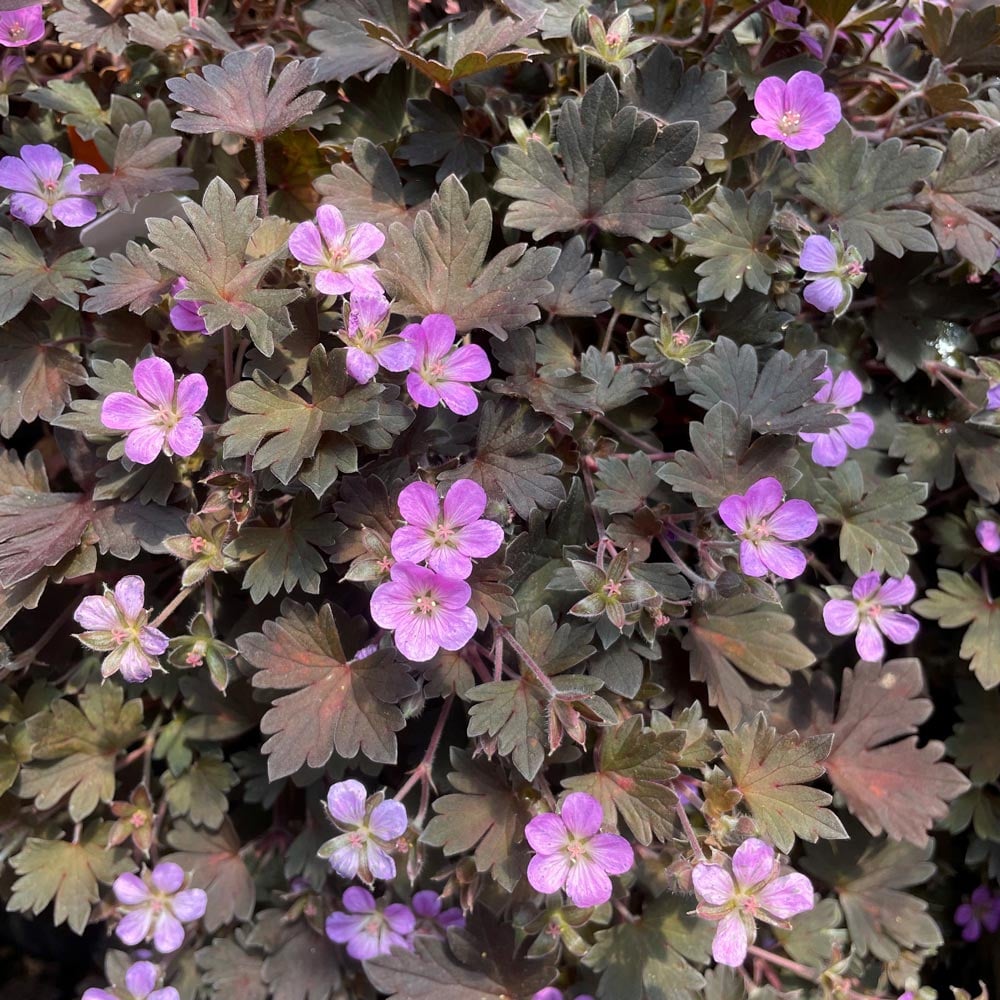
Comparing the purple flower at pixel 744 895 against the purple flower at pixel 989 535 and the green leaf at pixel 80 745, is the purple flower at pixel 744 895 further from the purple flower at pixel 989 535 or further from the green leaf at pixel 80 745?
the green leaf at pixel 80 745

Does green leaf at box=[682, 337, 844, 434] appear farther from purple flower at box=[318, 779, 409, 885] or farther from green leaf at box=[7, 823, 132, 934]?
green leaf at box=[7, 823, 132, 934]

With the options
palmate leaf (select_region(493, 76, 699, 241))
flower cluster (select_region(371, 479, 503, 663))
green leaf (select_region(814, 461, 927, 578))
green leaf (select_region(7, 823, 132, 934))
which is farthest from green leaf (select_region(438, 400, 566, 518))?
green leaf (select_region(7, 823, 132, 934))

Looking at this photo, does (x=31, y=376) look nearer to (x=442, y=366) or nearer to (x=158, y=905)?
(x=442, y=366)

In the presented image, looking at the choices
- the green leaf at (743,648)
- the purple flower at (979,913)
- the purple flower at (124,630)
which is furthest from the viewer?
the purple flower at (979,913)

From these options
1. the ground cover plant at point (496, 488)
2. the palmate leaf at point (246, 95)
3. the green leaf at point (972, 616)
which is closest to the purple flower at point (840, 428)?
the ground cover plant at point (496, 488)

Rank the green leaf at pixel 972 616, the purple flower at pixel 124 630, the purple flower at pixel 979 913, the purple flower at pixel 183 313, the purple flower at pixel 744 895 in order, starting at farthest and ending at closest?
the purple flower at pixel 979 913
the green leaf at pixel 972 616
the purple flower at pixel 183 313
the purple flower at pixel 124 630
the purple flower at pixel 744 895

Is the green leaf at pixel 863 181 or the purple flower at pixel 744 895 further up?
the green leaf at pixel 863 181

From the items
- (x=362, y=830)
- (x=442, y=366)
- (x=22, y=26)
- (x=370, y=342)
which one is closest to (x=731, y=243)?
(x=442, y=366)
